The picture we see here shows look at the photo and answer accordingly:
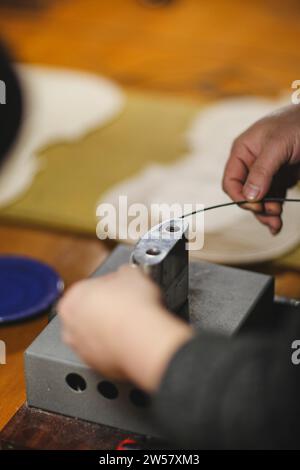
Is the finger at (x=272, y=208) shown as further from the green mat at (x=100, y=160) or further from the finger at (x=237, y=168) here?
the green mat at (x=100, y=160)

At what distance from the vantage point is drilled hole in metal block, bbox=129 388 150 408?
2.90 feet

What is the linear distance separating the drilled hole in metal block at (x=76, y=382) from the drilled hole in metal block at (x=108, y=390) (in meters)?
0.02

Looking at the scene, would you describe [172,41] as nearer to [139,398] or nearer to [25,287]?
[25,287]

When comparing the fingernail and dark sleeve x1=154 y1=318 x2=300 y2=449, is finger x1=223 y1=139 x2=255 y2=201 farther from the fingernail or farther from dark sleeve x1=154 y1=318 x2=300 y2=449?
dark sleeve x1=154 y1=318 x2=300 y2=449

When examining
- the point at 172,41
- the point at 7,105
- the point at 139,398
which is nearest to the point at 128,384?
the point at 139,398

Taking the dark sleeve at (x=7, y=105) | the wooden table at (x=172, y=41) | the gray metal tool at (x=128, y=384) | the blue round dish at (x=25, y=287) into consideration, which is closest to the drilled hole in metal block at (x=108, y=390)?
the gray metal tool at (x=128, y=384)

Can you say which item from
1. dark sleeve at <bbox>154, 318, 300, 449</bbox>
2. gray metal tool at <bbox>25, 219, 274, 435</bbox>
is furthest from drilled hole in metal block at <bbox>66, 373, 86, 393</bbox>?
dark sleeve at <bbox>154, 318, 300, 449</bbox>

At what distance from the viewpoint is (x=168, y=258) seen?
88 centimetres

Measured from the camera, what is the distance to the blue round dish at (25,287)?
3.79 feet

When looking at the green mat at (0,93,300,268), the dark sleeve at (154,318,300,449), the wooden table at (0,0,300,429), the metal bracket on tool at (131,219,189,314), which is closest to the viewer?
the dark sleeve at (154,318,300,449)

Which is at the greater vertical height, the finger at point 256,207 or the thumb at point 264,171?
the thumb at point 264,171

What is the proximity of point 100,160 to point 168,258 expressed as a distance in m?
0.83

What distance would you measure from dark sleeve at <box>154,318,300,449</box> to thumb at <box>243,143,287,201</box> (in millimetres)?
434

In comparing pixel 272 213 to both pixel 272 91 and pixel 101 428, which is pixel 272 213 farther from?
pixel 272 91
